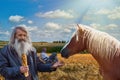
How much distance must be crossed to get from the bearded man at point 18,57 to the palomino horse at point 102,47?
52 cm

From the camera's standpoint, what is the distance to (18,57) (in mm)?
6184

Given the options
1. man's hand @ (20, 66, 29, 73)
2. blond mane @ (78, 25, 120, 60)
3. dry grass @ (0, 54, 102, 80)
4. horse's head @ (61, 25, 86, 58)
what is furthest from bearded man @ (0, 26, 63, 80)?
dry grass @ (0, 54, 102, 80)

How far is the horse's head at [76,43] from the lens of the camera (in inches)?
244

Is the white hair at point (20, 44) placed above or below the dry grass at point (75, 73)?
above

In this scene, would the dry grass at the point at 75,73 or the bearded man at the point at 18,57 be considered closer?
the bearded man at the point at 18,57

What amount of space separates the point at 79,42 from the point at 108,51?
0.53 meters

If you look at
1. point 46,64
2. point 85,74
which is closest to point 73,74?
point 85,74

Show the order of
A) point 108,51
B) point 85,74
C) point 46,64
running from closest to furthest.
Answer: point 108,51, point 46,64, point 85,74

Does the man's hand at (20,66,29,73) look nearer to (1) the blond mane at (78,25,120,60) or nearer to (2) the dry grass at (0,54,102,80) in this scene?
(1) the blond mane at (78,25,120,60)

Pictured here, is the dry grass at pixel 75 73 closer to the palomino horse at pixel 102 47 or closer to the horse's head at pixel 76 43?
the horse's head at pixel 76 43

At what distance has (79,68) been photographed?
14953mm

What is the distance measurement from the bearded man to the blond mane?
0.65 meters

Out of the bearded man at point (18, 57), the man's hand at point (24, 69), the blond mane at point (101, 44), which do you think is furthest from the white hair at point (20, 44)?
the blond mane at point (101, 44)

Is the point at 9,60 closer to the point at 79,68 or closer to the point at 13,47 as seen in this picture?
the point at 13,47
